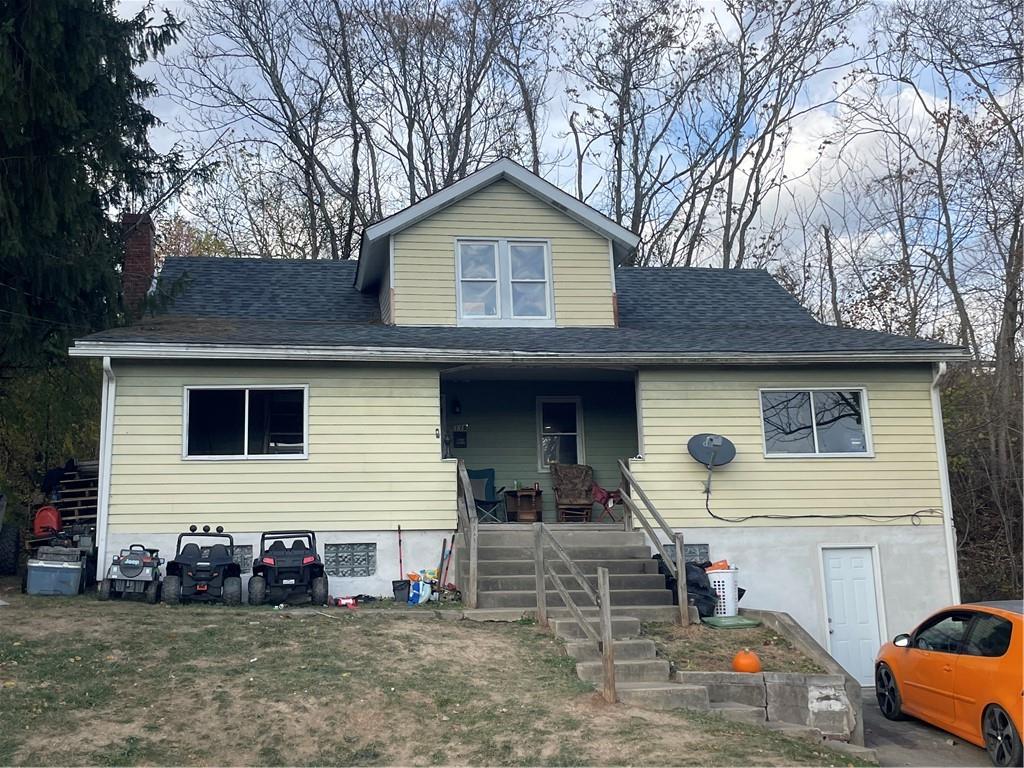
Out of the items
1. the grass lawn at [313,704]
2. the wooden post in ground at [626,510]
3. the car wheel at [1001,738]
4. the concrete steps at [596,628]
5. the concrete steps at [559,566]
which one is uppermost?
the wooden post in ground at [626,510]

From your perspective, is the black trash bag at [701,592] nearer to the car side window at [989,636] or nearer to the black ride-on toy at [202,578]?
the car side window at [989,636]

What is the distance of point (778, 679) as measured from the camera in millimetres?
9336

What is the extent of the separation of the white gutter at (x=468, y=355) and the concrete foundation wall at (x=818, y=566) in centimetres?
241

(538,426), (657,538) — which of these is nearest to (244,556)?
(538,426)

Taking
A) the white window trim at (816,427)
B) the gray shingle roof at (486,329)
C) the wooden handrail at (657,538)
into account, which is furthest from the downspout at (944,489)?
the wooden handrail at (657,538)

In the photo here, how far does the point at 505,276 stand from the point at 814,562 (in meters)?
6.42

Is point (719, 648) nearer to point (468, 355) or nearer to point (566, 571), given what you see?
point (566, 571)

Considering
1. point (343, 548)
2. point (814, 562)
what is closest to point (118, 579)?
point (343, 548)

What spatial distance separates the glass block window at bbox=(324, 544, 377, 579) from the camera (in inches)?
493

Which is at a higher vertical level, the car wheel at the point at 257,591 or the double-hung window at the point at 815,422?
the double-hung window at the point at 815,422

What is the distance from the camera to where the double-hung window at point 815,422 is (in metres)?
13.8

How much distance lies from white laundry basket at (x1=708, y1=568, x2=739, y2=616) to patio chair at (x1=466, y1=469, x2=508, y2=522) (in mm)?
4028

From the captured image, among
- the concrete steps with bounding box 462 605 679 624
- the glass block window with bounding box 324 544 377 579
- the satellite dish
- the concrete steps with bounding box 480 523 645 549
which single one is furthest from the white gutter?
the concrete steps with bounding box 462 605 679 624

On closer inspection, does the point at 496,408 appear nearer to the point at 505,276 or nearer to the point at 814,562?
the point at 505,276
